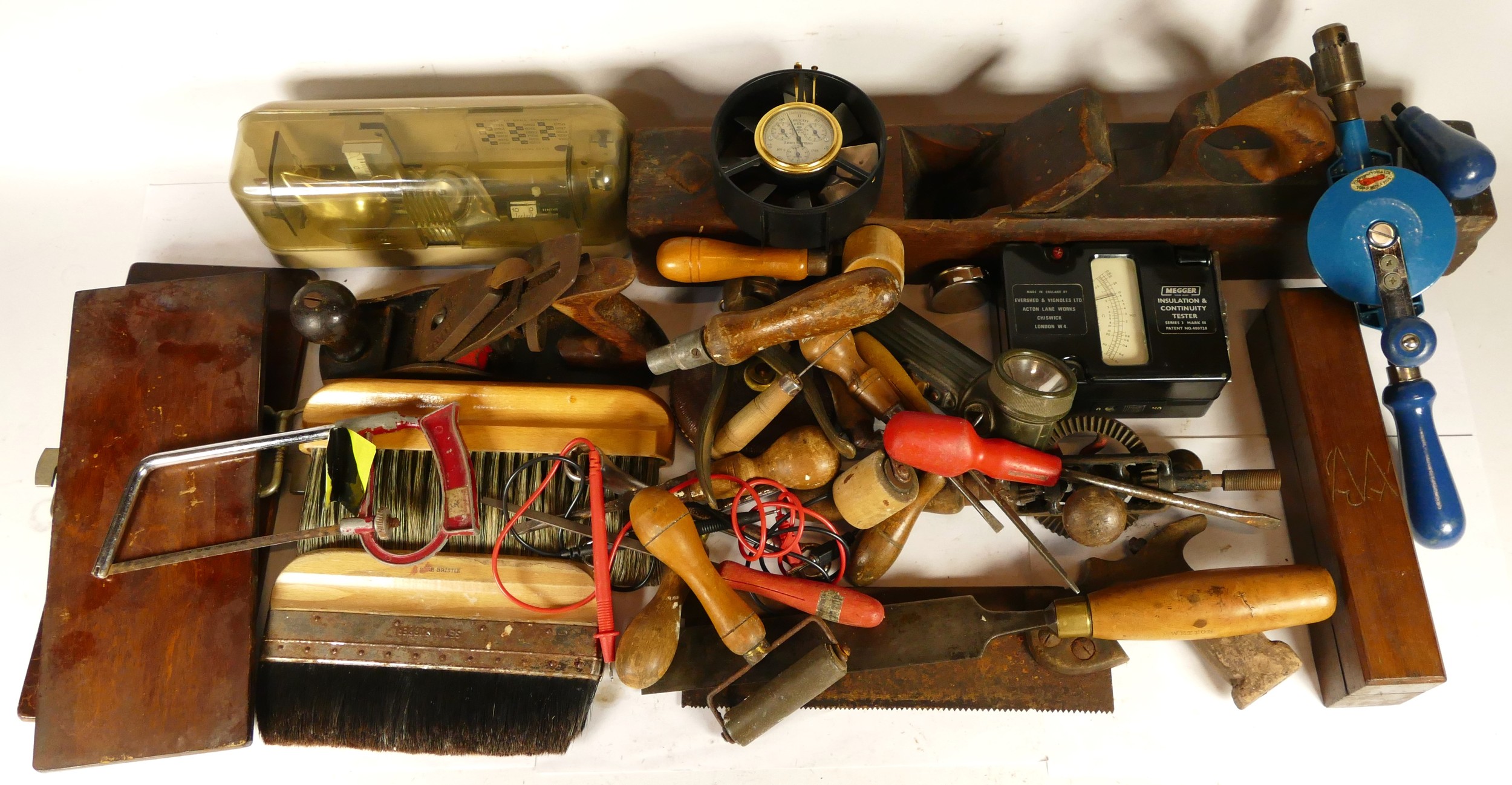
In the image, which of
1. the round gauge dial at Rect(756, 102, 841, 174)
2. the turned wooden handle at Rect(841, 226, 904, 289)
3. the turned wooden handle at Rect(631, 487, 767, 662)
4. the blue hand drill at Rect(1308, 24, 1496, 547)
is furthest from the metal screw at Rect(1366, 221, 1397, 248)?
the turned wooden handle at Rect(631, 487, 767, 662)

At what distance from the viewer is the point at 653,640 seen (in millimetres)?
1376

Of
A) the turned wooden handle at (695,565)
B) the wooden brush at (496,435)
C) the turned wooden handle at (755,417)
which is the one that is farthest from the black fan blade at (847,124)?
the turned wooden handle at (695,565)

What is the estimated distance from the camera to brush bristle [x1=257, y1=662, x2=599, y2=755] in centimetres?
146

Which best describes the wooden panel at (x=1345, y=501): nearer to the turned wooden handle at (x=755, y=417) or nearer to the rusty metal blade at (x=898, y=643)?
the rusty metal blade at (x=898, y=643)

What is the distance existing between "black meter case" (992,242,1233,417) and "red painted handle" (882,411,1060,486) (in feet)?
0.86

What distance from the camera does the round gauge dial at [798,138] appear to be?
1.45 m

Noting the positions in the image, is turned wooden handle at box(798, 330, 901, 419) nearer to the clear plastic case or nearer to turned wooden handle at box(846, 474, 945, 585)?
turned wooden handle at box(846, 474, 945, 585)

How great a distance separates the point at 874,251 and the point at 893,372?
0.20 meters

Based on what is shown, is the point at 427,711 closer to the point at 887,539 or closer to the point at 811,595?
the point at 811,595

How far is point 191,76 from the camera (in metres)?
1.79

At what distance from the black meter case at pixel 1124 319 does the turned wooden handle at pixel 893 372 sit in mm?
220

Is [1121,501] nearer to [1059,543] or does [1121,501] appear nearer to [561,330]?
[1059,543]

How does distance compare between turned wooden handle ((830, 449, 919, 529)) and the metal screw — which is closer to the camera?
turned wooden handle ((830, 449, 919, 529))

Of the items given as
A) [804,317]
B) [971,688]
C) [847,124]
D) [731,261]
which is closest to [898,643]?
[971,688]
